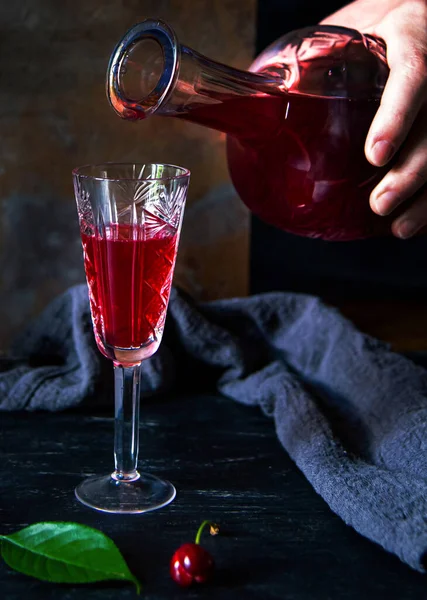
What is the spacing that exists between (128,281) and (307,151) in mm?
259

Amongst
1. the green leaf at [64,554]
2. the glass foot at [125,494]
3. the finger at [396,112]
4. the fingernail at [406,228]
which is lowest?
the glass foot at [125,494]

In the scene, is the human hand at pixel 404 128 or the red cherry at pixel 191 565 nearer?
the red cherry at pixel 191 565

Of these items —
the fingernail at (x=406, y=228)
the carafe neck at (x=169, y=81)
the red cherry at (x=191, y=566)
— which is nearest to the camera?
the red cherry at (x=191, y=566)

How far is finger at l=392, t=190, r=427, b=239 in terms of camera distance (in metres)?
0.97

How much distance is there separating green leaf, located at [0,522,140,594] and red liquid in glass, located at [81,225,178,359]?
209 millimetres

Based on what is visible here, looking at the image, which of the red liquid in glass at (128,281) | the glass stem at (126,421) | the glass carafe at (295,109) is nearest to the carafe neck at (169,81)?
the glass carafe at (295,109)

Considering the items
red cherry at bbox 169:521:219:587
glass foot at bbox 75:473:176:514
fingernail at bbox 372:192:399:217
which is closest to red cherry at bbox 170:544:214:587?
red cherry at bbox 169:521:219:587

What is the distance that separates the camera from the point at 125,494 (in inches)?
37.5

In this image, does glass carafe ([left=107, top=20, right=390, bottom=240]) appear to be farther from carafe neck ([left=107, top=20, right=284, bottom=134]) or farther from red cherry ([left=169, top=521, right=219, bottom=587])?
red cherry ([left=169, top=521, right=219, bottom=587])

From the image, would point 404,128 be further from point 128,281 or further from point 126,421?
point 126,421

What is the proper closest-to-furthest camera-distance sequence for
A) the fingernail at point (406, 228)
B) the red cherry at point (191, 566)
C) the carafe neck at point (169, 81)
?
the red cherry at point (191, 566)
the carafe neck at point (169, 81)
the fingernail at point (406, 228)

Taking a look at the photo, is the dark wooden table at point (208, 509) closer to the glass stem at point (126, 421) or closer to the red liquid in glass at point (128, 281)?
the glass stem at point (126, 421)

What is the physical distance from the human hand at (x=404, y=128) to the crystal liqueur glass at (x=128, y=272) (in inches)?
8.3

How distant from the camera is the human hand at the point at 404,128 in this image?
888mm
